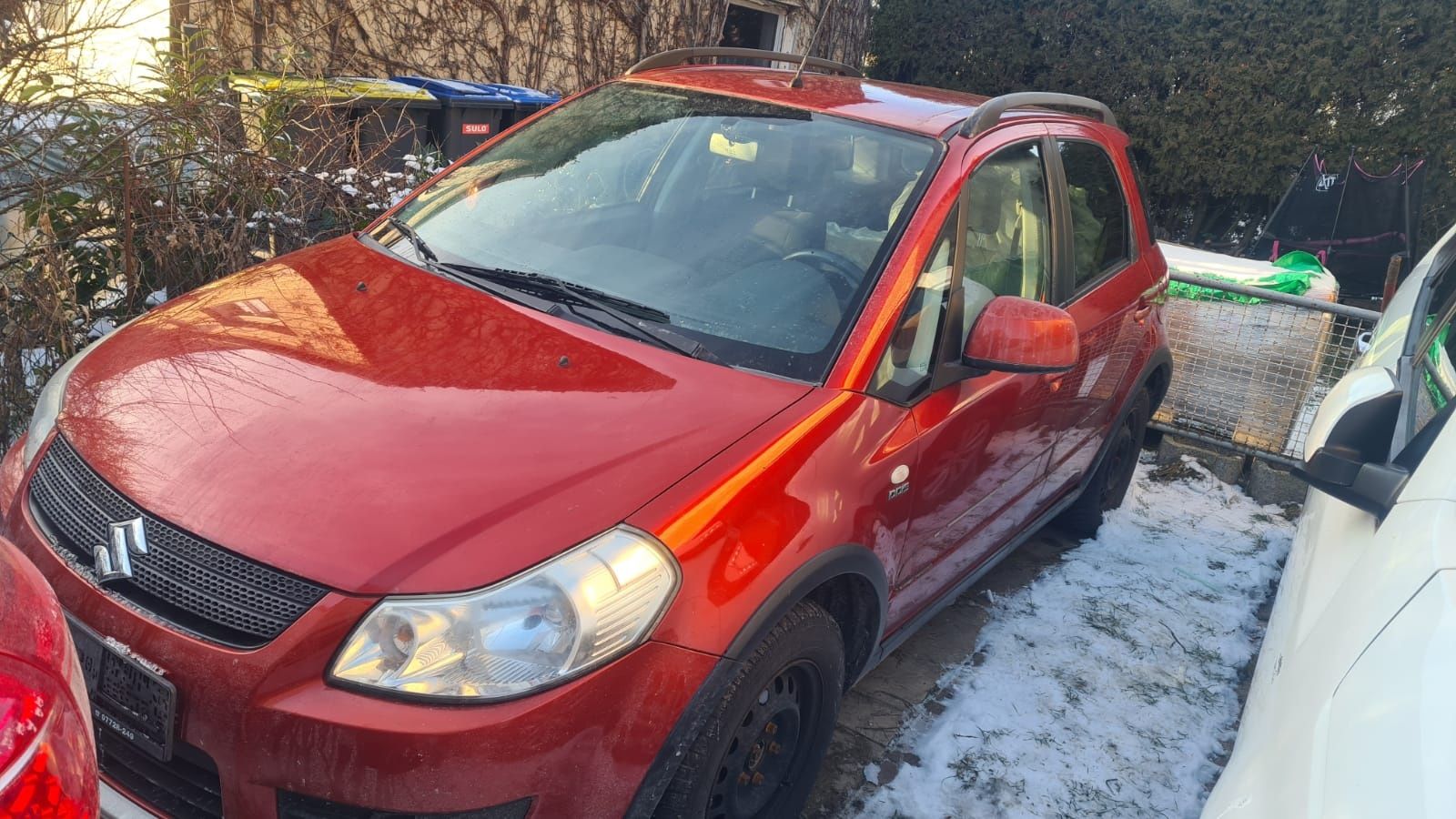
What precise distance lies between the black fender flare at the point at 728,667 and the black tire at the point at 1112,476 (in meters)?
2.36

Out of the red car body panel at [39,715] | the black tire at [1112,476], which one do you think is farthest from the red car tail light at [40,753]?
the black tire at [1112,476]

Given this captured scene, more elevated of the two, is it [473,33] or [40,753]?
[473,33]

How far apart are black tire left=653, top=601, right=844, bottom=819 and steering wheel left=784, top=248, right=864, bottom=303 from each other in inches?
31.3

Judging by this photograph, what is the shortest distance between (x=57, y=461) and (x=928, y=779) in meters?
2.25

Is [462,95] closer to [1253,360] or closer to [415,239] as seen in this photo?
[415,239]

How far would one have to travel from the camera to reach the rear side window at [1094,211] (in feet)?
12.0

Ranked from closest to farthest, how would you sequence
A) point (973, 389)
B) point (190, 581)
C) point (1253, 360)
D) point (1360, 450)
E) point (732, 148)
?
point (190, 581)
point (1360, 450)
point (973, 389)
point (732, 148)
point (1253, 360)

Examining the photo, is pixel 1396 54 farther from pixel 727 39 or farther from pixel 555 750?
pixel 555 750

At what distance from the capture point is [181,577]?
74.1 inches

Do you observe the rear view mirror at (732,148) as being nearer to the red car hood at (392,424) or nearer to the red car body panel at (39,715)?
the red car hood at (392,424)

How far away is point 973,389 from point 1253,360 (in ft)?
10.5

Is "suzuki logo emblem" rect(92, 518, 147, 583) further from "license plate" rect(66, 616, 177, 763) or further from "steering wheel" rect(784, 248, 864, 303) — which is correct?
"steering wheel" rect(784, 248, 864, 303)

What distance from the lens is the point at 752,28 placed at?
1127 centimetres

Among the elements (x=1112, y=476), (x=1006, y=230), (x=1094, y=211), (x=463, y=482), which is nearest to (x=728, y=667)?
(x=463, y=482)
